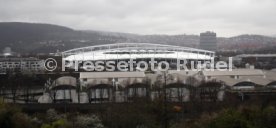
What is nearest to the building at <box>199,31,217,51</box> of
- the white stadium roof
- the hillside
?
the hillside

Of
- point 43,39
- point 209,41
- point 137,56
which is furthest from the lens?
point 43,39

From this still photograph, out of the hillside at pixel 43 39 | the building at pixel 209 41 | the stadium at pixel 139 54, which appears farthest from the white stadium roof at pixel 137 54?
the building at pixel 209 41

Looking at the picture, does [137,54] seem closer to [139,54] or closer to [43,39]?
[139,54]

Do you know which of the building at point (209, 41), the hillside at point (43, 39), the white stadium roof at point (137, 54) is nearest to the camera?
the white stadium roof at point (137, 54)

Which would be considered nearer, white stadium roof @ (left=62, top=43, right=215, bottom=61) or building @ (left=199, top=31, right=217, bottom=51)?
white stadium roof @ (left=62, top=43, right=215, bottom=61)

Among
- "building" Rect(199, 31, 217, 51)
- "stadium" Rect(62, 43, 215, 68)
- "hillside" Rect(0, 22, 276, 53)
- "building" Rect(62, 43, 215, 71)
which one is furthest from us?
"building" Rect(199, 31, 217, 51)

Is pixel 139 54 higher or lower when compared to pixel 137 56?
higher

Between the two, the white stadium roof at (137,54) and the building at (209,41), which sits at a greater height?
the building at (209,41)

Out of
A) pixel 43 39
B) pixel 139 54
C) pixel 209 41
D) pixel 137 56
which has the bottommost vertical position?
pixel 137 56

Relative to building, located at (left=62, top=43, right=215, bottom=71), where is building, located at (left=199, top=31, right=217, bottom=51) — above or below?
above

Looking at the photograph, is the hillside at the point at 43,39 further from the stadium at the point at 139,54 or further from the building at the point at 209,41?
the stadium at the point at 139,54

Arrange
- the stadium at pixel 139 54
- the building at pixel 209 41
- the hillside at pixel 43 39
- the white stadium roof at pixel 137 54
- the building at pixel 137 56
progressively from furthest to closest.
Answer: the building at pixel 209 41 < the hillside at pixel 43 39 < the white stadium roof at pixel 137 54 < the stadium at pixel 139 54 < the building at pixel 137 56

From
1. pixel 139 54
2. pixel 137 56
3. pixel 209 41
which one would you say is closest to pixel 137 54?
pixel 139 54

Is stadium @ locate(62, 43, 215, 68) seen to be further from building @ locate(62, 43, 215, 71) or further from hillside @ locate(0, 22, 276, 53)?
hillside @ locate(0, 22, 276, 53)
